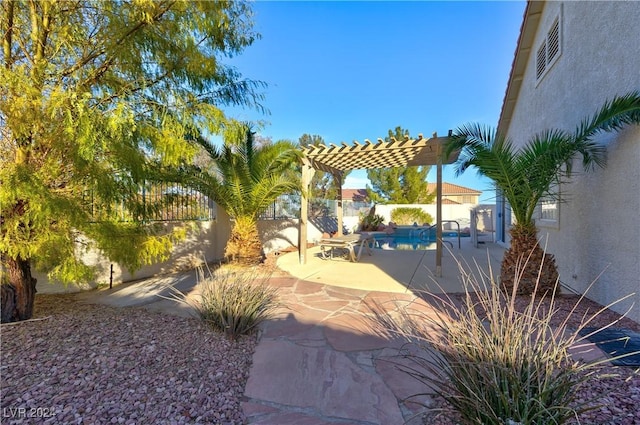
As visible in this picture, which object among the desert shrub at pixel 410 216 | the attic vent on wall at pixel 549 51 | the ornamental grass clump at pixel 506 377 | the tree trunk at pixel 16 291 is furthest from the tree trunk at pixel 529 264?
the desert shrub at pixel 410 216

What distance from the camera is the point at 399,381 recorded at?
2832 mm

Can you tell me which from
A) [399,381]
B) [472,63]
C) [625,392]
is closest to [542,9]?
[472,63]

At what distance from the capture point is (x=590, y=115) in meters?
5.35

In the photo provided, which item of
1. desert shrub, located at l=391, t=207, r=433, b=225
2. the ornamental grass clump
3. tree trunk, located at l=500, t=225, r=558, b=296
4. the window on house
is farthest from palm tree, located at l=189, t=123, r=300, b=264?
desert shrub, located at l=391, t=207, r=433, b=225

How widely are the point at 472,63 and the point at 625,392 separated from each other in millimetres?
11390

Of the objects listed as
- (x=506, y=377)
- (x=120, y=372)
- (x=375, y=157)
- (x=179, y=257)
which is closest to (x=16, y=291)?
(x=120, y=372)

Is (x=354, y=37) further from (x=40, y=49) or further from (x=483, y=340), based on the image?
(x=483, y=340)

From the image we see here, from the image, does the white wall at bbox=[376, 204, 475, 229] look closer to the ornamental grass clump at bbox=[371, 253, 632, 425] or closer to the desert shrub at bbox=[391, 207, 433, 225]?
the desert shrub at bbox=[391, 207, 433, 225]

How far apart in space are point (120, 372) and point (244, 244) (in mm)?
5457

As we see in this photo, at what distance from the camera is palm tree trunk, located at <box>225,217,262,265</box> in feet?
27.1

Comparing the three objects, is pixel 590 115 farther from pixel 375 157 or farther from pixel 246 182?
pixel 246 182

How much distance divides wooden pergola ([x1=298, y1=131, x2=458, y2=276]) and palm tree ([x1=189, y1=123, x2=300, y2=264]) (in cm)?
60

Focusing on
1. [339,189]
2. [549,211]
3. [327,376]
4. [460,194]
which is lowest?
[327,376]

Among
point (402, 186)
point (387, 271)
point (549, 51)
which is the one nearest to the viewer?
point (549, 51)
